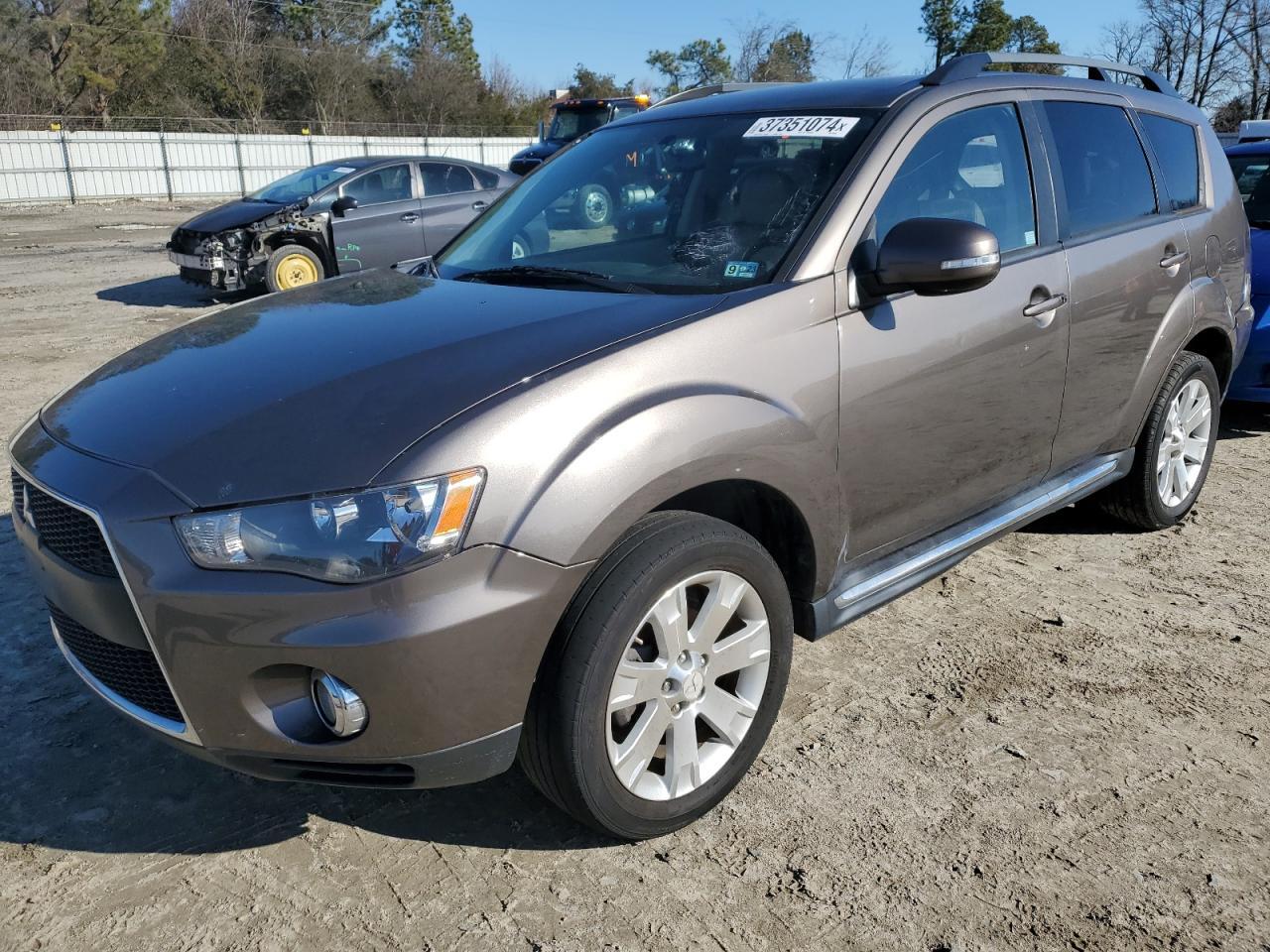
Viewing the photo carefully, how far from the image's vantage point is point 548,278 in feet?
10.1

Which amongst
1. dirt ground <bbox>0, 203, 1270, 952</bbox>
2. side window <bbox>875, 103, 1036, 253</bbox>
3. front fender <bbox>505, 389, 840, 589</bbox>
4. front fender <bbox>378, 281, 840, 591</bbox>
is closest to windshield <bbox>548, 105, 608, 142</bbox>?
side window <bbox>875, 103, 1036, 253</bbox>

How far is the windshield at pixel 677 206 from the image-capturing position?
2.92 meters

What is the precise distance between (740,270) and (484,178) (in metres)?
10.6

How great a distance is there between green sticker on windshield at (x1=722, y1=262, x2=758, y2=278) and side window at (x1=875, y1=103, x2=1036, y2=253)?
1.33ft

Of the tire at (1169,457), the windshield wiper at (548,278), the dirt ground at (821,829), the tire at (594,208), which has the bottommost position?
the dirt ground at (821,829)

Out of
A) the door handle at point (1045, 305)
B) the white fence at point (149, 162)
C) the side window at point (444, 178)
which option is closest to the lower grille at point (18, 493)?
the door handle at point (1045, 305)

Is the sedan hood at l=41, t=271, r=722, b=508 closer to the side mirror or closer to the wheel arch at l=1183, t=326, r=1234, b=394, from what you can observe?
the side mirror

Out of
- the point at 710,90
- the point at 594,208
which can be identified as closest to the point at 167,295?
the point at 710,90

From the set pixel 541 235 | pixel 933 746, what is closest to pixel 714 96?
pixel 541 235

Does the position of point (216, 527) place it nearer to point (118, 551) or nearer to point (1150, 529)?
point (118, 551)

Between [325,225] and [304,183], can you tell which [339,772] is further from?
[304,183]

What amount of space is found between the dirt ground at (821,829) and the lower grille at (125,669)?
453 mm

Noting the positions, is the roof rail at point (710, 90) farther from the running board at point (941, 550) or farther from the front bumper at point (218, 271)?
the front bumper at point (218, 271)

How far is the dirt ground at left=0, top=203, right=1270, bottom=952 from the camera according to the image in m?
2.28
